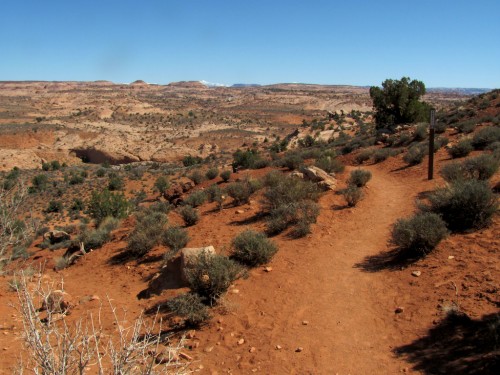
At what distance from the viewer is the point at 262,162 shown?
1933cm

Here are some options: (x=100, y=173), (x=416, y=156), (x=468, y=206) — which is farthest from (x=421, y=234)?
(x=100, y=173)

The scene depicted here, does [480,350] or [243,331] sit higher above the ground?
[480,350]

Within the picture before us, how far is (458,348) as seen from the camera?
4602mm

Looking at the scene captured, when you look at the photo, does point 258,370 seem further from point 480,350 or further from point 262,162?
point 262,162

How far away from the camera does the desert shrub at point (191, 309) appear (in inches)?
237

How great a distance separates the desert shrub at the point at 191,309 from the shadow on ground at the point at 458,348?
2760 millimetres

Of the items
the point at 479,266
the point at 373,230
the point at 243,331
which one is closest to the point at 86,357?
the point at 243,331

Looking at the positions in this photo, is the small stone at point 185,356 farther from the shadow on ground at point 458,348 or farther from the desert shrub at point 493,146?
the desert shrub at point 493,146

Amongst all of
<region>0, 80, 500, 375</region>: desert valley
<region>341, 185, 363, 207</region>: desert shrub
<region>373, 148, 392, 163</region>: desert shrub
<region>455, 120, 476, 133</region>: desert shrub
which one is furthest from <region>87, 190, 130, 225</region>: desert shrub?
<region>455, 120, 476, 133</region>: desert shrub

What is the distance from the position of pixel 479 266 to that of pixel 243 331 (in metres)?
3.76

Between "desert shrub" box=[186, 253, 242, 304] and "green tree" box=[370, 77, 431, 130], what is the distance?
935 inches

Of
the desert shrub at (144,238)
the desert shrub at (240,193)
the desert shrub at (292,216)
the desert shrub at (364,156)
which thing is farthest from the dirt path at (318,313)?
the desert shrub at (364,156)

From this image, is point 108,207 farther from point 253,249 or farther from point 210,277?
point 210,277

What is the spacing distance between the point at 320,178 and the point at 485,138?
692 cm
